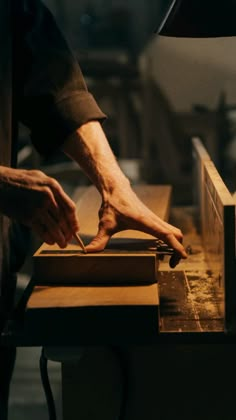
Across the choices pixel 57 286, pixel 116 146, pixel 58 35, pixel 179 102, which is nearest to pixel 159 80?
pixel 179 102

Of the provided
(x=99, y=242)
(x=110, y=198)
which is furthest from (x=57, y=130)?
(x=99, y=242)

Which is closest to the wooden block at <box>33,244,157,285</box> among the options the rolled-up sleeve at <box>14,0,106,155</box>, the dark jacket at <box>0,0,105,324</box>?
the dark jacket at <box>0,0,105,324</box>

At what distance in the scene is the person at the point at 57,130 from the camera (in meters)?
1.62

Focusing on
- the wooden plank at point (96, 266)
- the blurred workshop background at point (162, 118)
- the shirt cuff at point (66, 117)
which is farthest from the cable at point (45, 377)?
the blurred workshop background at point (162, 118)

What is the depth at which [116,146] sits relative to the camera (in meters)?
6.92

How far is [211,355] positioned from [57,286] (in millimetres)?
312

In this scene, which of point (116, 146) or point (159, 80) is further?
point (116, 146)

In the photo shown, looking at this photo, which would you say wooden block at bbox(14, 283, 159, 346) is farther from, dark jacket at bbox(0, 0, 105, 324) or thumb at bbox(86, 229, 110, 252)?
dark jacket at bbox(0, 0, 105, 324)

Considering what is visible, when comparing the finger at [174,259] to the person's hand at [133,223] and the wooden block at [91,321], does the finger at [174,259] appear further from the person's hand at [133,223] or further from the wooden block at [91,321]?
the wooden block at [91,321]

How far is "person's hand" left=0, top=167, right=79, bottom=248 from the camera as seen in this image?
142 centimetres

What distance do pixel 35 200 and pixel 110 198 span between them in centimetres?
27

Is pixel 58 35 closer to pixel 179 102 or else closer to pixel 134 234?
pixel 134 234

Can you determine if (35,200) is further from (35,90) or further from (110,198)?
A: (35,90)

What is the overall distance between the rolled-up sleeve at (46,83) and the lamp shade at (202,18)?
271 millimetres
